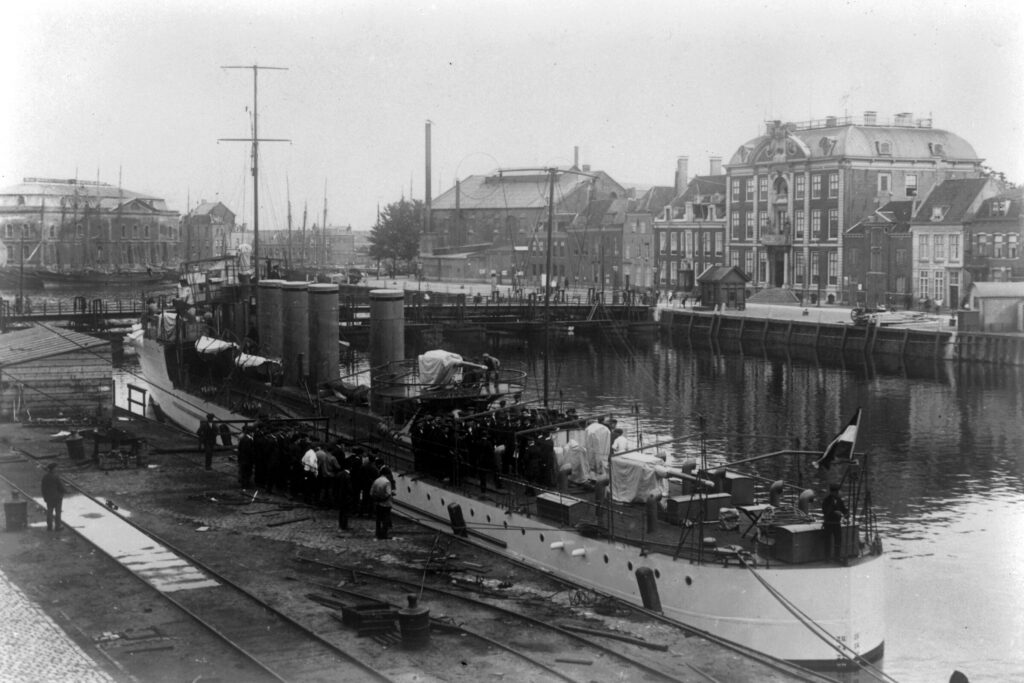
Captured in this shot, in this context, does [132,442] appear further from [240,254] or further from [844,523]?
[240,254]

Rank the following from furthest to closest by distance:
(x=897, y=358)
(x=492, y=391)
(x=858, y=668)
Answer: (x=897, y=358) → (x=492, y=391) → (x=858, y=668)

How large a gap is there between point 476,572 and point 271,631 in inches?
171

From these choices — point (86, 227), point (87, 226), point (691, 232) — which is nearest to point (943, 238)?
point (691, 232)

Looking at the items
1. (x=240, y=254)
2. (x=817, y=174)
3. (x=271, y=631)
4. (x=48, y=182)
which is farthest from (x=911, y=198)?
(x=48, y=182)

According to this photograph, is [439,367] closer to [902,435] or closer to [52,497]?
[52,497]

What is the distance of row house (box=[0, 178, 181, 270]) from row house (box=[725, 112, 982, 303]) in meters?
64.2

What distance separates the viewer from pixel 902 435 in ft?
124

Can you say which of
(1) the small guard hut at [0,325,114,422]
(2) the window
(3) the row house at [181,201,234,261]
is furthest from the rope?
(3) the row house at [181,201,234,261]

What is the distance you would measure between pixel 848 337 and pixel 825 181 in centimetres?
2218

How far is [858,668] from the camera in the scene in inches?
615

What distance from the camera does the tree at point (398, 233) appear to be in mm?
118125

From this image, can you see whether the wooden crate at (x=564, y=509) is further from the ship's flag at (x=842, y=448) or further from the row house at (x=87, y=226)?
the row house at (x=87, y=226)

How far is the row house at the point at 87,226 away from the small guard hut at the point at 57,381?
78934mm

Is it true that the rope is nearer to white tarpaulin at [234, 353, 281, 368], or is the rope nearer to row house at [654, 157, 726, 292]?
white tarpaulin at [234, 353, 281, 368]
